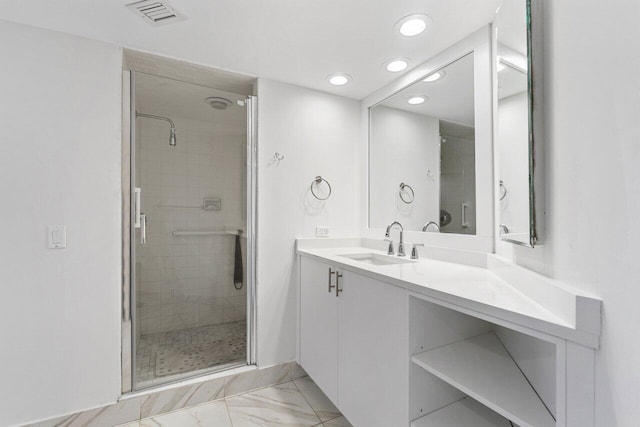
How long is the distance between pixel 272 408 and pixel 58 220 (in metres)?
1.64

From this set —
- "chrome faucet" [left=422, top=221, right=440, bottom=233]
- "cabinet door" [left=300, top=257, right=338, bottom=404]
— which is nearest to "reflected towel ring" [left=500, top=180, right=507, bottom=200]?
"chrome faucet" [left=422, top=221, right=440, bottom=233]

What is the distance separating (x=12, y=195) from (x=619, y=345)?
2.37 m

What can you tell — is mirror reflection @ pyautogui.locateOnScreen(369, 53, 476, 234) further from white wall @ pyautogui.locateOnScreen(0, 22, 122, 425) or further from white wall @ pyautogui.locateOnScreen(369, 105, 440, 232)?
A: white wall @ pyautogui.locateOnScreen(0, 22, 122, 425)

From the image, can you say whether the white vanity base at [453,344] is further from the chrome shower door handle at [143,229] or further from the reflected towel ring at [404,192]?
the chrome shower door handle at [143,229]

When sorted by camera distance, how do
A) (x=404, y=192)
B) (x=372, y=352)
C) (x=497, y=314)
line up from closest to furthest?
1. (x=497, y=314)
2. (x=372, y=352)
3. (x=404, y=192)

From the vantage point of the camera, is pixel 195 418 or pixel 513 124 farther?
pixel 195 418

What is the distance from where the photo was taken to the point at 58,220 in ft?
4.97

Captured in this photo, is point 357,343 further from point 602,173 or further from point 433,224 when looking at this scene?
point 602,173

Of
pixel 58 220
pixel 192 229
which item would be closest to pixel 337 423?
pixel 192 229

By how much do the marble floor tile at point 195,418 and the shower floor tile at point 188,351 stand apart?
0.20m

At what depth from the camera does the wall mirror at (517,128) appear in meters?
0.93

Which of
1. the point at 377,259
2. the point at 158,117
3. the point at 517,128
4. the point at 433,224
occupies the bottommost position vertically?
the point at 377,259

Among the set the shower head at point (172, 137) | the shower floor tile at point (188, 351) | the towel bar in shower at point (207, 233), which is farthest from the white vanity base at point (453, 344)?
the shower head at point (172, 137)

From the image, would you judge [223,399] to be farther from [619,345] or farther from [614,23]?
[614,23]
